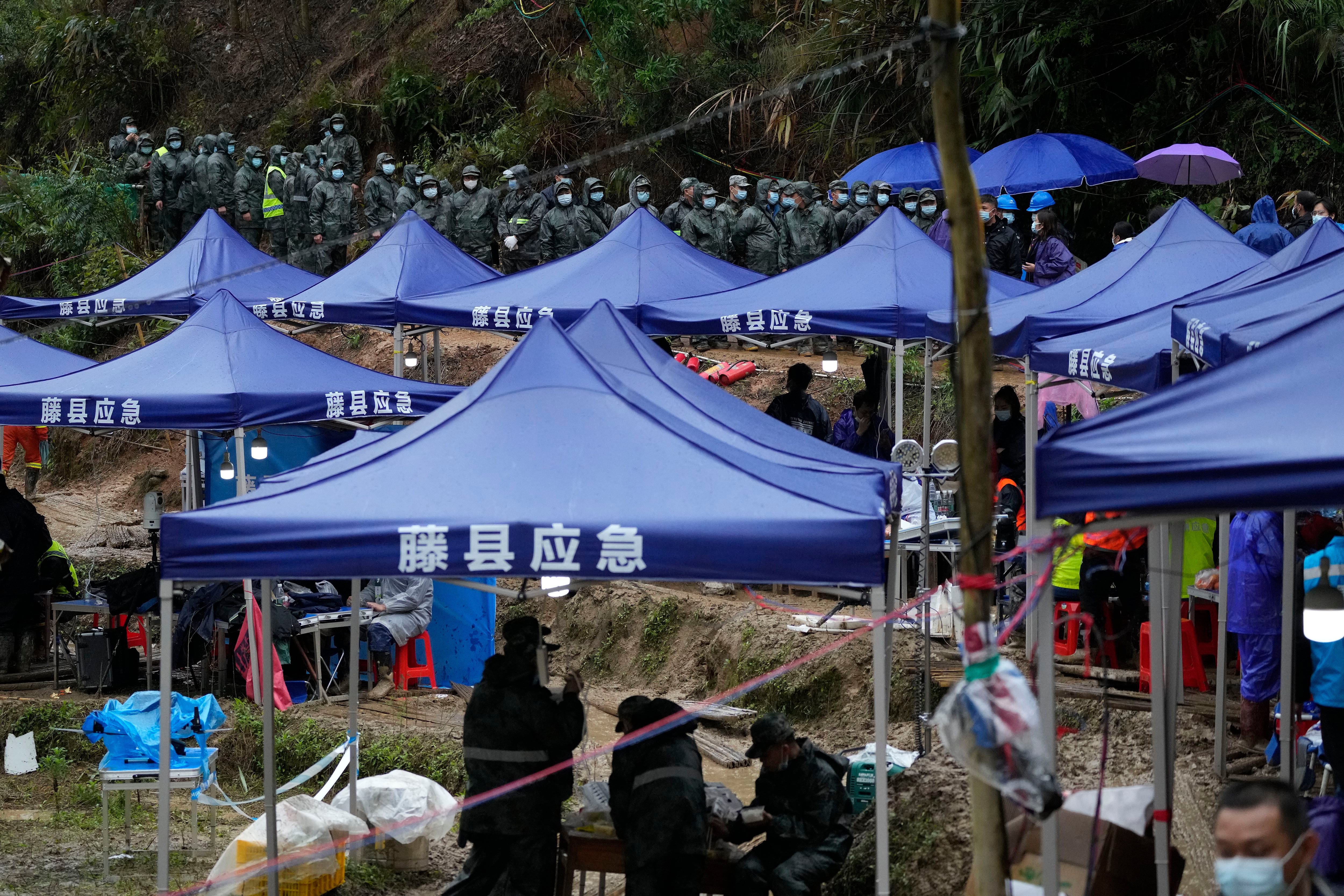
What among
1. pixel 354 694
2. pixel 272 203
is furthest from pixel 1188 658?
pixel 272 203

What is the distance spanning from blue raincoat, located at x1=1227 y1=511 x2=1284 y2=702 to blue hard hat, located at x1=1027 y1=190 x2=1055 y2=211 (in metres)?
10.2

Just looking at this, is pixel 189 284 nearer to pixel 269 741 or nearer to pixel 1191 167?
pixel 269 741

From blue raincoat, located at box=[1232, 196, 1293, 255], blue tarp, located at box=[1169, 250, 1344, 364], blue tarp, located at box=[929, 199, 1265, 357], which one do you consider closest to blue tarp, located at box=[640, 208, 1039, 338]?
blue tarp, located at box=[929, 199, 1265, 357]

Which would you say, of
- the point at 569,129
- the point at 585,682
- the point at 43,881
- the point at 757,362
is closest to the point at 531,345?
the point at 43,881

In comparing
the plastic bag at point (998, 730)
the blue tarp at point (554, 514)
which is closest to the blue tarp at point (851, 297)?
the blue tarp at point (554, 514)

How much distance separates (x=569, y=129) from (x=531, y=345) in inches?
899

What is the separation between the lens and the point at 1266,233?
517 inches

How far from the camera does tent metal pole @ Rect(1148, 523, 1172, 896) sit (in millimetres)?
5285

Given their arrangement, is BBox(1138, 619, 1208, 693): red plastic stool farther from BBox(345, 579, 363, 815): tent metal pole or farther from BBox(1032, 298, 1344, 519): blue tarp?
BBox(1032, 298, 1344, 519): blue tarp

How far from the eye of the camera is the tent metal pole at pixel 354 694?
8273mm

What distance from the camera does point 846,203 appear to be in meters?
20.9

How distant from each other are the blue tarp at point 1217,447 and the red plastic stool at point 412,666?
8.31 metres

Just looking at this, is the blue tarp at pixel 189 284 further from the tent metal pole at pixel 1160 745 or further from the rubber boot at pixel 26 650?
the tent metal pole at pixel 1160 745

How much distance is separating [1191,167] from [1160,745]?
13.6m
